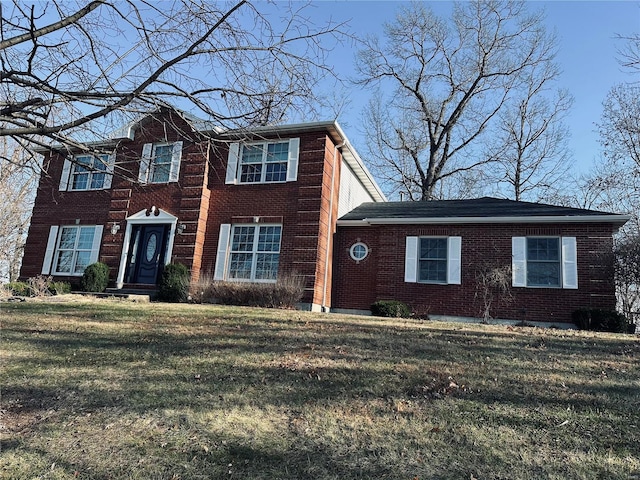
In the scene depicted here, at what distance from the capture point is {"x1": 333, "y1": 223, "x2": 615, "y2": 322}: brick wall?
1200 cm

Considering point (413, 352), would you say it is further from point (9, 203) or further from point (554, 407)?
point (9, 203)

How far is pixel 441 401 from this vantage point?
177 inches

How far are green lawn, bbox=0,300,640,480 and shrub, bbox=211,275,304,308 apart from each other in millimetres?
5120

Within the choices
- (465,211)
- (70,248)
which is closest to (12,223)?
(70,248)

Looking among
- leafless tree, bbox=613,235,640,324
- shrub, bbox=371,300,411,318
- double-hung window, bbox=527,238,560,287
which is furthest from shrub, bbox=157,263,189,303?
leafless tree, bbox=613,235,640,324

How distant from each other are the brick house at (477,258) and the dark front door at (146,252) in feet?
19.0

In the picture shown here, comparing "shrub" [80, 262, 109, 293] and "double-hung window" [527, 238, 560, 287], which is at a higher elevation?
"double-hung window" [527, 238, 560, 287]

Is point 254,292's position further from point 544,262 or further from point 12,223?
point 12,223

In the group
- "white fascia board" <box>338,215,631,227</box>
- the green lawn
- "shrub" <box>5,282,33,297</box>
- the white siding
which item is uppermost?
the white siding

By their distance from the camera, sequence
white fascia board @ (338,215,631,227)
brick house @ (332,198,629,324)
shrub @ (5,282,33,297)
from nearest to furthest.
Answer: white fascia board @ (338,215,631,227) < brick house @ (332,198,629,324) < shrub @ (5,282,33,297)

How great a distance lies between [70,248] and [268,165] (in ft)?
26.2

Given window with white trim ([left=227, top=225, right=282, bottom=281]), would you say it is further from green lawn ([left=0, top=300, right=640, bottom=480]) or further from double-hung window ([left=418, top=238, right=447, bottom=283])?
green lawn ([left=0, top=300, right=640, bottom=480])

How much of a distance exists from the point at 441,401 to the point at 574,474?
140cm

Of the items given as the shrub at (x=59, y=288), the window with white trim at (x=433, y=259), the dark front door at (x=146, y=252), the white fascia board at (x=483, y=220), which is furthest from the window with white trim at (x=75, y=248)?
the window with white trim at (x=433, y=259)
